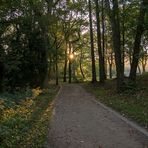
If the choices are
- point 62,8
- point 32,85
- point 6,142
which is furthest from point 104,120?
point 62,8

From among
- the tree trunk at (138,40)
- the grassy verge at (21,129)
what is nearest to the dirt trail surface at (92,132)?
the grassy verge at (21,129)

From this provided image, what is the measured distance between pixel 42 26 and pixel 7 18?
296 inches

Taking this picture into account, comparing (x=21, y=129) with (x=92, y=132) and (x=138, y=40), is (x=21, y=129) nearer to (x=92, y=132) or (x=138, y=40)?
(x=92, y=132)

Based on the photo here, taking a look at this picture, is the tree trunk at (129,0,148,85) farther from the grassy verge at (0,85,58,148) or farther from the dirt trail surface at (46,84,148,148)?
the grassy verge at (0,85,58,148)

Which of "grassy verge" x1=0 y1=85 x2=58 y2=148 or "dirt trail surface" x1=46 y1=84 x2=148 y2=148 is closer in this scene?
"grassy verge" x1=0 y1=85 x2=58 y2=148

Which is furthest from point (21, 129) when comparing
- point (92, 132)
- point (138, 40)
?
point (138, 40)

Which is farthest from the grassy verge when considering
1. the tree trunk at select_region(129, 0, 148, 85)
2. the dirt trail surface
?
the tree trunk at select_region(129, 0, 148, 85)

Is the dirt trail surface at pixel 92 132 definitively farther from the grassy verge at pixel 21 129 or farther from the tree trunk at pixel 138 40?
the tree trunk at pixel 138 40

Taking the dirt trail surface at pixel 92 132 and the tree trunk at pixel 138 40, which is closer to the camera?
the dirt trail surface at pixel 92 132

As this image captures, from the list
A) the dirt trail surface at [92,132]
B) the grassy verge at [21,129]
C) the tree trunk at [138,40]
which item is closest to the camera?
the grassy verge at [21,129]

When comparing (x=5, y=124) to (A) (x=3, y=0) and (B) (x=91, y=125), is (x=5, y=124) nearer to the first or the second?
(B) (x=91, y=125)

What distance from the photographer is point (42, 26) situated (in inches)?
1102

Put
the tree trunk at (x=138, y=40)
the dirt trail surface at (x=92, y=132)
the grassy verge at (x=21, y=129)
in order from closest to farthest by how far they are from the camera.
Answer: the grassy verge at (x=21, y=129)
the dirt trail surface at (x=92, y=132)
the tree trunk at (x=138, y=40)

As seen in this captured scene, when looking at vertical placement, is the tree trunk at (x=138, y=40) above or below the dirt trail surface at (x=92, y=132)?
above
